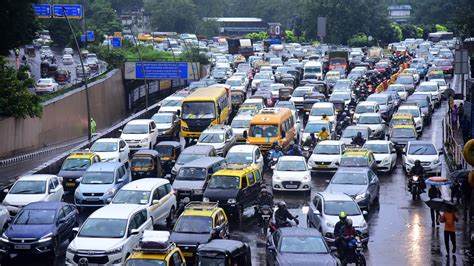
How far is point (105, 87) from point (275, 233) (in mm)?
55762

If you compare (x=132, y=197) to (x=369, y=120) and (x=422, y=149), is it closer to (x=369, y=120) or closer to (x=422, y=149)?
→ (x=422, y=149)

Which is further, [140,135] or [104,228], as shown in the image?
[140,135]

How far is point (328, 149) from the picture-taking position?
129 feet

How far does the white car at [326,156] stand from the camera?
38594 mm

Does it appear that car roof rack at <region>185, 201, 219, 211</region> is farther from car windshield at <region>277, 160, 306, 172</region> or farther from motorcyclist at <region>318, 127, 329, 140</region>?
motorcyclist at <region>318, 127, 329, 140</region>

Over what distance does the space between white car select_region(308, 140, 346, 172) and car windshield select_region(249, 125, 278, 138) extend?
9.38 feet

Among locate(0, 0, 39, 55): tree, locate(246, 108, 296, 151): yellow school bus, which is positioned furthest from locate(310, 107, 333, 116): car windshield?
locate(0, 0, 39, 55): tree

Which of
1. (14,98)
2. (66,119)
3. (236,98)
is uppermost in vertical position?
(14,98)

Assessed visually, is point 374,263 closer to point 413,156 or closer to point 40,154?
point 413,156

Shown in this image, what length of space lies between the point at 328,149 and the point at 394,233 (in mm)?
10580

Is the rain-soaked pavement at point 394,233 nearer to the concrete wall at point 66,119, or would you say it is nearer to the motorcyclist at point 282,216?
the motorcyclist at point 282,216

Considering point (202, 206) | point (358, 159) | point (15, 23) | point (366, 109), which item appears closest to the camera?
point (202, 206)

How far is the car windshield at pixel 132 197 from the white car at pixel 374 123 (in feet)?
63.0

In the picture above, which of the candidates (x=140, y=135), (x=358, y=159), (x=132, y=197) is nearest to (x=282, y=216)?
(x=132, y=197)
